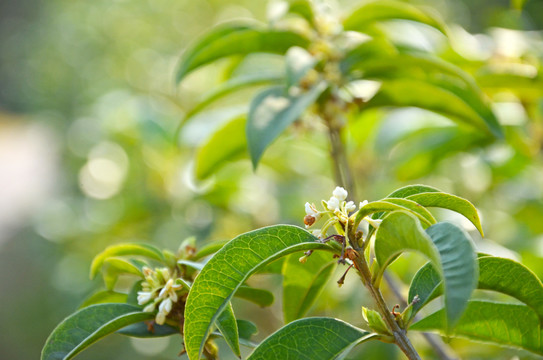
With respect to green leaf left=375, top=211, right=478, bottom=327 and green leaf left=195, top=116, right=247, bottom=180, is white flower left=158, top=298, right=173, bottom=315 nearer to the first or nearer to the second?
green leaf left=375, top=211, right=478, bottom=327

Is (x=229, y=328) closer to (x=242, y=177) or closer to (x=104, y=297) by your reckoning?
(x=104, y=297)

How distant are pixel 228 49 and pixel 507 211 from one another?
81 cm

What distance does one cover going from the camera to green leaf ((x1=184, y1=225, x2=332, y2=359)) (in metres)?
0.52

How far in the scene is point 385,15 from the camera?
3.05 feet

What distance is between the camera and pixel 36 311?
9.35ft

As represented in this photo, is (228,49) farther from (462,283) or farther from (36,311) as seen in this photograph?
(36,311)

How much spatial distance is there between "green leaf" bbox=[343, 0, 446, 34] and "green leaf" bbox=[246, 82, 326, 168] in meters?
0.14

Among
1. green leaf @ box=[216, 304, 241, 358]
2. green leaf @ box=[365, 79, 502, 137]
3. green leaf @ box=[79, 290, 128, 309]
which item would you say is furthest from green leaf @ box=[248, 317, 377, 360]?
green leaf @ box=[365, 79, 502, 137]

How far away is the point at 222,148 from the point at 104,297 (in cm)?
37

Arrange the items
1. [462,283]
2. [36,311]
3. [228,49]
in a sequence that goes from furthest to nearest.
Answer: [36,311] < [228,49] < [462,283]

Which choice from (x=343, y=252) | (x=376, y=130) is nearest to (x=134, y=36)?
(x=376, y=130)

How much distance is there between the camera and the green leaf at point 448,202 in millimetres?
528

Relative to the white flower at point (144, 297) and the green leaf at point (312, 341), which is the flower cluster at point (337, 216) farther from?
the white flower at point (144, 297)

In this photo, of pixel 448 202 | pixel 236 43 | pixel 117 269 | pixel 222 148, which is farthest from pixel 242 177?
pixel 448 202
